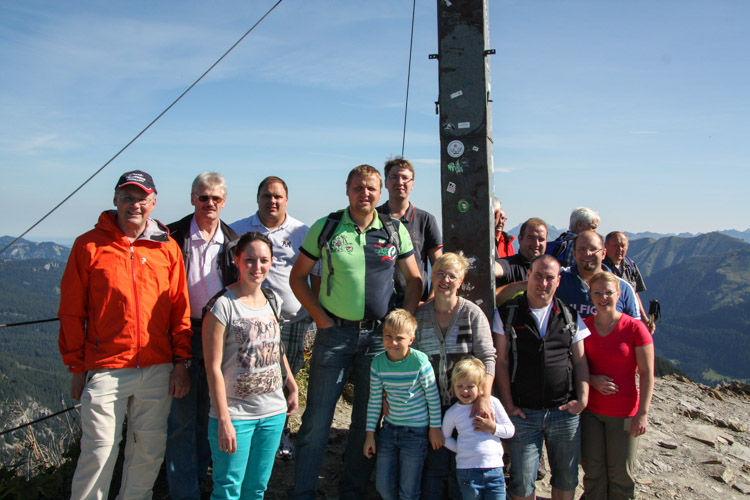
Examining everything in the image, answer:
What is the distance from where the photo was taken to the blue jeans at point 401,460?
3.67 metres

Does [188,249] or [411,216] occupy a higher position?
[411,216]

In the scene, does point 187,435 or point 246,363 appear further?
point 187,435

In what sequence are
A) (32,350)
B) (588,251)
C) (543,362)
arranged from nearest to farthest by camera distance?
(543,362)
(588,251)
(32,350)

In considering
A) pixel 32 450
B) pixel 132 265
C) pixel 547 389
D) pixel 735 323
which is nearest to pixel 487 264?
pixel 547 389

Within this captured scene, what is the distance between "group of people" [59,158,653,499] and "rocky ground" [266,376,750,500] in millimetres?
861

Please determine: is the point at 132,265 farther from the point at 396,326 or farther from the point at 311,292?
the point at 396,326

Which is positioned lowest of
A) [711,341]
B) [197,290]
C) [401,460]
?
[711,341]

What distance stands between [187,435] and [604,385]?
3.14 metres

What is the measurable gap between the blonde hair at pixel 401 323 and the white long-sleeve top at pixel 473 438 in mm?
651

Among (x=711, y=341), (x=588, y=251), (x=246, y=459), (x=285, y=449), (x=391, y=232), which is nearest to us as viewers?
(x=246, y=459)

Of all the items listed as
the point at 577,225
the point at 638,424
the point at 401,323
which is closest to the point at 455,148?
the point at 401,323

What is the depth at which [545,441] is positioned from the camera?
12.5 feet

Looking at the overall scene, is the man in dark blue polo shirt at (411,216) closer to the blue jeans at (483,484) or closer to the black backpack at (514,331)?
the black backpack at (514,331)

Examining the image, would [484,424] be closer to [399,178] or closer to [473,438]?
[473,438]
